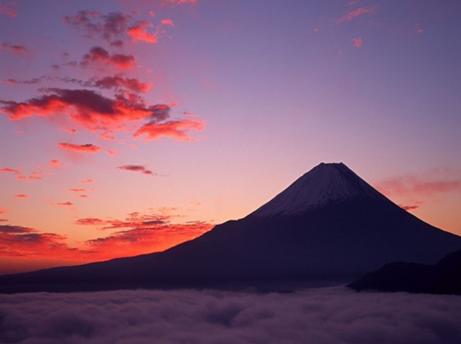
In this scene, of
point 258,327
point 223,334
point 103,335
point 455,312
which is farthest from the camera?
point 258,327

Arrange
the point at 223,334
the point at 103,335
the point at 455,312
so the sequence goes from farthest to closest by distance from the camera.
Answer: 1. the point at 223,334
2. the point at 103,335
3. the point at 455,312

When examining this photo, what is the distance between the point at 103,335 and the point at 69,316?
31.9 meters

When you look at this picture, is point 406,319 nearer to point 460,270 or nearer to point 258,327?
point 460,270

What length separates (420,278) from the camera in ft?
575

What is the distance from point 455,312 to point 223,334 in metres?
68.4

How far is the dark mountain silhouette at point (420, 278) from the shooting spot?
162 meters

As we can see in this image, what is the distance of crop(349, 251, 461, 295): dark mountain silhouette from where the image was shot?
16238 cm

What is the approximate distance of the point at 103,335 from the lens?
542 feet

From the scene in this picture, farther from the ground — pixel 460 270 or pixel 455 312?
pixel 460 270

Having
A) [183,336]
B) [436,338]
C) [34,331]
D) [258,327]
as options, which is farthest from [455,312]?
[34,331]

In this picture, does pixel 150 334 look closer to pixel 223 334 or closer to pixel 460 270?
pixel 223 334

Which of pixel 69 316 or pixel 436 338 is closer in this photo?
pixel 436 338

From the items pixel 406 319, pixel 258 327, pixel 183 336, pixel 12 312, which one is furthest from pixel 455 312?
pixel 12 312

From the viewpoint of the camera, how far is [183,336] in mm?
167875
